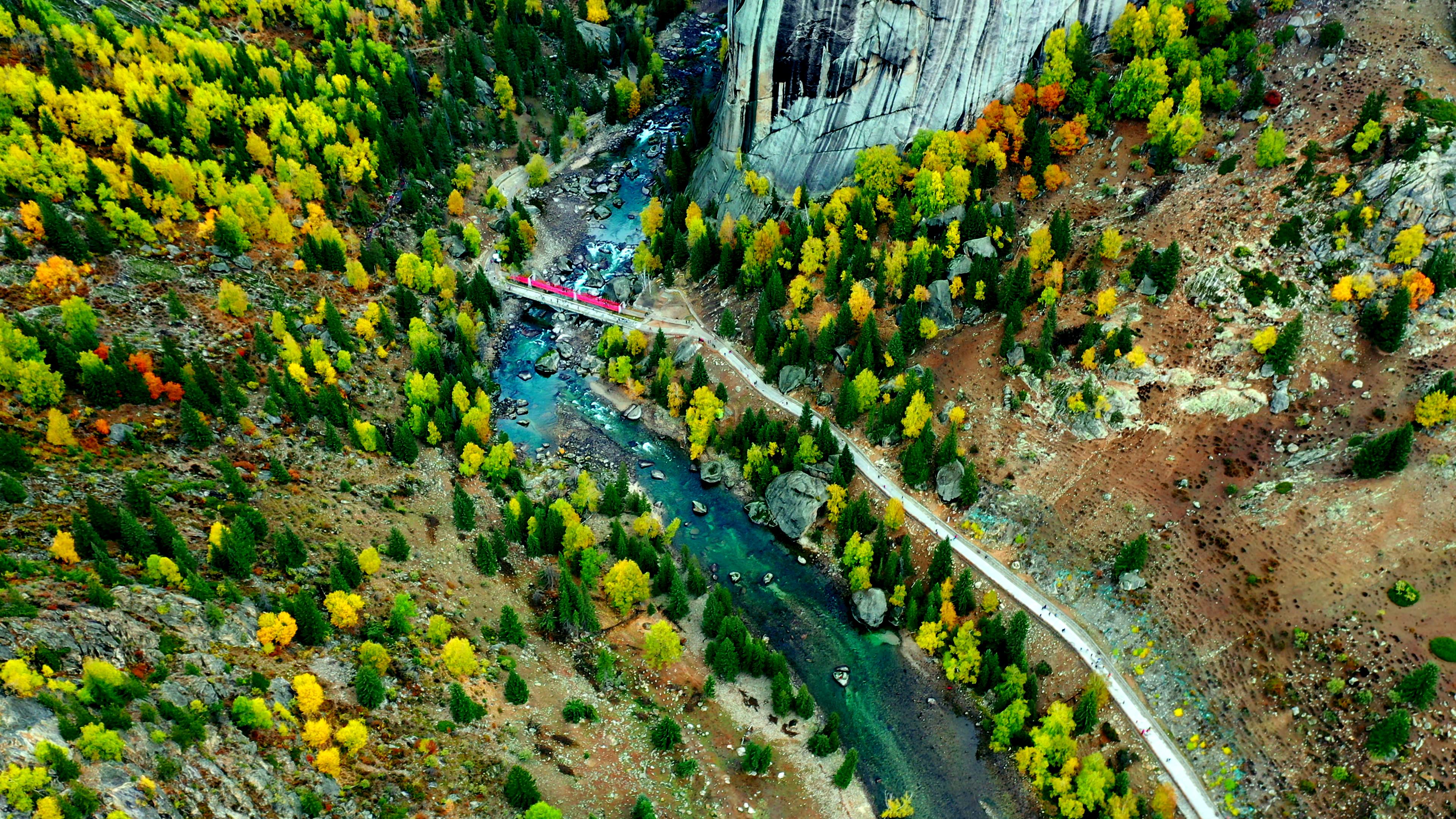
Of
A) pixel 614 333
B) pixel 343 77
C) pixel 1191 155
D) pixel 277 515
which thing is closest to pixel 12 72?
pixel 343 77

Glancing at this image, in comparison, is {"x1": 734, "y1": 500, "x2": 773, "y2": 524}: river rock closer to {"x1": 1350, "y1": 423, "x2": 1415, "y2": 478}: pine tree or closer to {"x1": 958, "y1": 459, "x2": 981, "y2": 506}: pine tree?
{"x1": 958, "y1": 459, "x2": 981, "y2": 506}: pine tree

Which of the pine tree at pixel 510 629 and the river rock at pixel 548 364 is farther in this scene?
the river rock at pixel 548 364

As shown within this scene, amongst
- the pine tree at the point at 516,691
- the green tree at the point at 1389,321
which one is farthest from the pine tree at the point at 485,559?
the green tree at the point at 1389,321

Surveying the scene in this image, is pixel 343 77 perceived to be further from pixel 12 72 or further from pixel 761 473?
pixel 761 473

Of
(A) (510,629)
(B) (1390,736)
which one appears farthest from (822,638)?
(B) (1390,736)

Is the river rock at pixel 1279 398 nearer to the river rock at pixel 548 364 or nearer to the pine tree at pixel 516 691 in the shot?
the pine tree at pixel 516 691
